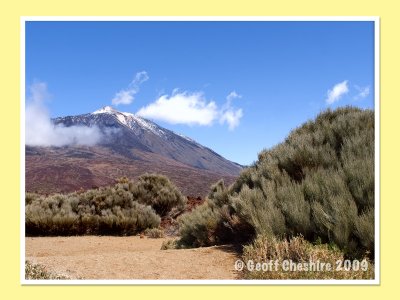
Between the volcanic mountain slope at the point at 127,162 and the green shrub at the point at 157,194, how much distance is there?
2.35m

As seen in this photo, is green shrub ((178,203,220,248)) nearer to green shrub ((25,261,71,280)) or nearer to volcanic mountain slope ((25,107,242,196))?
green shrub ((25,261,71,280))

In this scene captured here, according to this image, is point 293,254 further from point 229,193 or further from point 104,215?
point 104,215

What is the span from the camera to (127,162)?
34.1 metres

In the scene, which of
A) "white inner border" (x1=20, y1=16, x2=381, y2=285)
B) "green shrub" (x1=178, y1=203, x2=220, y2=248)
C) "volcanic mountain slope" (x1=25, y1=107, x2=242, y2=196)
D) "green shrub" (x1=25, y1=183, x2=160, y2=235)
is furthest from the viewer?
"volcanic mountain slope" (x1=25, y1=107, x2=242, y2=196)

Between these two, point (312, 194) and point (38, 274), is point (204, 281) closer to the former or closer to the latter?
point (38, 274)

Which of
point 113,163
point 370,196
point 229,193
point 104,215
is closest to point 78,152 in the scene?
point 113,163

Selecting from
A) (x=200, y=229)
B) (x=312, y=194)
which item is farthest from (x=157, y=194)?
(x=312, y=194)

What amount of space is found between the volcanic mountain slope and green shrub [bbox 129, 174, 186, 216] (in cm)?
235

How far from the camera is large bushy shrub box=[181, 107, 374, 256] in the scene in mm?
6105

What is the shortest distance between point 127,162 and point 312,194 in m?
28.2

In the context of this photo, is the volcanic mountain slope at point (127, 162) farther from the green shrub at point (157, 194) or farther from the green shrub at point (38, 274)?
the green shrub at point (38, 274)

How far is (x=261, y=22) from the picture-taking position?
670 centimetres

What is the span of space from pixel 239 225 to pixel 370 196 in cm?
212

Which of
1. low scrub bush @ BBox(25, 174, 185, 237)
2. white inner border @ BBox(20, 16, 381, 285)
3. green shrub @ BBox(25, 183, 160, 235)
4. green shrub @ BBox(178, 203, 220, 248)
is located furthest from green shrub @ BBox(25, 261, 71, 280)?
green shrub @ BBox(25, 183, 160, 235)
